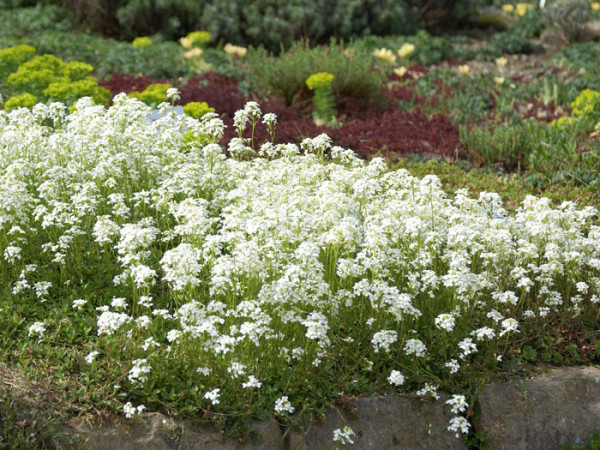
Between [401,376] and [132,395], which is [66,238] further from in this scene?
[401,376]

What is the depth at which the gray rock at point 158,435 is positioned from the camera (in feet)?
12.6

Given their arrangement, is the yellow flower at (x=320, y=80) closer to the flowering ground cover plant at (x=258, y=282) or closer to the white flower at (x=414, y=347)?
the flowering ground cover plant at (x=258, y=282)

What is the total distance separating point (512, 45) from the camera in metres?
13.8

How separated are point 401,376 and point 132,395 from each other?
151cm

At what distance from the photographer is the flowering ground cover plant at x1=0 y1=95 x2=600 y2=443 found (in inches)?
160

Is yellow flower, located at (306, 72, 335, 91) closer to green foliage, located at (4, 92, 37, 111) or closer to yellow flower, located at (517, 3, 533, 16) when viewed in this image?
green foliage, located at (4, 92, 37, 111)

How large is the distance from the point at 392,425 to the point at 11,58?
6603 mm

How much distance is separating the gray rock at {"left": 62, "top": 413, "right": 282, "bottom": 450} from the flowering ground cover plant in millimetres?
97

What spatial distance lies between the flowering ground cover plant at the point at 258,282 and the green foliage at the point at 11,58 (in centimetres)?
312

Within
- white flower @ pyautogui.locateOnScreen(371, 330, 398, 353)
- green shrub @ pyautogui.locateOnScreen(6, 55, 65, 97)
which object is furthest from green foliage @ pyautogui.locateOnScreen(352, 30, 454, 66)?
white flower @ pyautogui.locateOnScreen(371, 330, 398, 353)

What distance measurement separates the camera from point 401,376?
404 cm

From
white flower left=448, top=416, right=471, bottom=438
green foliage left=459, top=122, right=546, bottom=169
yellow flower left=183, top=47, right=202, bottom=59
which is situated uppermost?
white flower left=448, top=416, right=471, bottom=438

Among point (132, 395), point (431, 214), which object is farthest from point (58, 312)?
point (431, 214)

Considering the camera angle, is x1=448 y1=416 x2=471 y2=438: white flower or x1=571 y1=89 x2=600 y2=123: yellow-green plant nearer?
x1=448 y1=416 x2=471 y2=438: white flower
